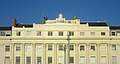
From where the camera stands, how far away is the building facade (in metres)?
80.6

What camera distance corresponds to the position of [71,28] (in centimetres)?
8150

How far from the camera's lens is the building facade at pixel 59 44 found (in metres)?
80.6

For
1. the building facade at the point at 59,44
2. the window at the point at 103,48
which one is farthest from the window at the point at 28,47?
the window at the point at 103,48

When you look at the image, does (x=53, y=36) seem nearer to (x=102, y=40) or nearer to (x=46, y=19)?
(x=46, y=19)

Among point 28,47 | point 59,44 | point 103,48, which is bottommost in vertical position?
point 103,48

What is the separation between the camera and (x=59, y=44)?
266 ft

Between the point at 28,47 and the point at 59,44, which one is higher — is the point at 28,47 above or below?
below

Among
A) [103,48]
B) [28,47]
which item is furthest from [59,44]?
[103,48]

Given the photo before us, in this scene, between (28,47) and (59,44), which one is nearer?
(59,44)

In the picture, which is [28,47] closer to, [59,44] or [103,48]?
[59,44]

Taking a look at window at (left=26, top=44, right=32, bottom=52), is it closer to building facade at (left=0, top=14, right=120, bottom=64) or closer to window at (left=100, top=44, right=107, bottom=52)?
building facade at (left=0, top=14, right=120, bottom=64)

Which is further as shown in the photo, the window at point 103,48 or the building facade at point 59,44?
the window at point 103,48

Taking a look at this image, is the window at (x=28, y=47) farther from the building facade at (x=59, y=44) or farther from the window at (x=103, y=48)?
the window at (x=103, y=48)

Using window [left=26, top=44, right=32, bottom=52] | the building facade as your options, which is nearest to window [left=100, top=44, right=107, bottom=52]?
the building facade
